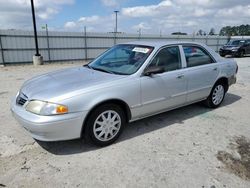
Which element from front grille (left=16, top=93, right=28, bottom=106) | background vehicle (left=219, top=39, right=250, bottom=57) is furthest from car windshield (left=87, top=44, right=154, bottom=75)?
background vehicle (left=219, top=39, right=250, bottom=57)

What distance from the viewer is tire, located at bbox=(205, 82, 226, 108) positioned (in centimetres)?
484

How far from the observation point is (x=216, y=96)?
4930 millimetres

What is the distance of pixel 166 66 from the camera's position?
3.83m

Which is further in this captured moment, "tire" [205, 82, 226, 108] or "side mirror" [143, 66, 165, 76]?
"tire" [205, 82, 226, 108]

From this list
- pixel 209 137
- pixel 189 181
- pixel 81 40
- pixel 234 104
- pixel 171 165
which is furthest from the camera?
pixel 81 40

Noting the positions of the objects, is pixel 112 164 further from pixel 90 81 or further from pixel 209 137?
pixel 209 137

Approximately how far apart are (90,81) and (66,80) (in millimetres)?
424

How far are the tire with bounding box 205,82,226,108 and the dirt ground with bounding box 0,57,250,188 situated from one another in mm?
717

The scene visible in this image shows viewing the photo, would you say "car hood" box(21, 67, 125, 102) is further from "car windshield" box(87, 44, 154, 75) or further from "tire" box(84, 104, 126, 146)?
"tire" box(84, 104, 126, 146)

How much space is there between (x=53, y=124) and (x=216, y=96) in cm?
376

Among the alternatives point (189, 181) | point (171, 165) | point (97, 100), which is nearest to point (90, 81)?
point (97, 100)

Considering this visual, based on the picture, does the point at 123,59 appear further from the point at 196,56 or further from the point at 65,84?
the point at 196,56

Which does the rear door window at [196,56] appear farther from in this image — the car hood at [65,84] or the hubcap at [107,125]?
the hubcap at [107,125]

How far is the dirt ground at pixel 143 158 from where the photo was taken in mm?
2533
